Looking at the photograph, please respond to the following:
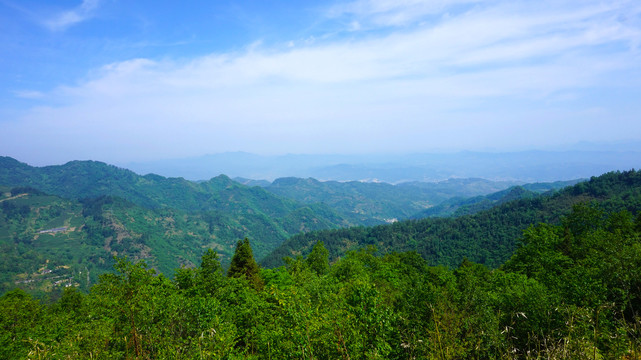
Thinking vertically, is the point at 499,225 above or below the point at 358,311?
below

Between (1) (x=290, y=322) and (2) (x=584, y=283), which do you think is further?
(2) (x=584, y=283)

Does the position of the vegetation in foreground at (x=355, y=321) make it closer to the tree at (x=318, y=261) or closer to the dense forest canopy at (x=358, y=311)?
the dense forest canopy at (x=358, y=311)

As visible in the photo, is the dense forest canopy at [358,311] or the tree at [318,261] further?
the tree at [318,261]

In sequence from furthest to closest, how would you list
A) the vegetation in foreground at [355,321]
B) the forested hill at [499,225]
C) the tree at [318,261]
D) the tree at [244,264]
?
1. the forested hill at [499,225]
2. the tree at [318,261]
3. the tree at [244,264]
4. the vegetation in foreground at [355,321]

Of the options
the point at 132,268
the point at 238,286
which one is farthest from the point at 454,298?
the point at 132,268

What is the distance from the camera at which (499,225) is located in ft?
436

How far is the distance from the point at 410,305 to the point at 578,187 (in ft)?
546

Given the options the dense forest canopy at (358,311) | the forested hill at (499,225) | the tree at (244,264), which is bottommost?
the forested hill at (499,225)

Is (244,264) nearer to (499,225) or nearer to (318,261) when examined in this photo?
(318,261)

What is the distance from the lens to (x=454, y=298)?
15.4 m

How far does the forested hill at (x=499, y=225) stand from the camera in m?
109

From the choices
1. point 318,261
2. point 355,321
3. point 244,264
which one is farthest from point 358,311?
point 318,261

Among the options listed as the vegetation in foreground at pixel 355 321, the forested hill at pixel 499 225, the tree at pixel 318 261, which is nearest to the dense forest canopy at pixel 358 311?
the vegetation in foreground at pixel 355 321

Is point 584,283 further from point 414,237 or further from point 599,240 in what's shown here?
point 414,237
